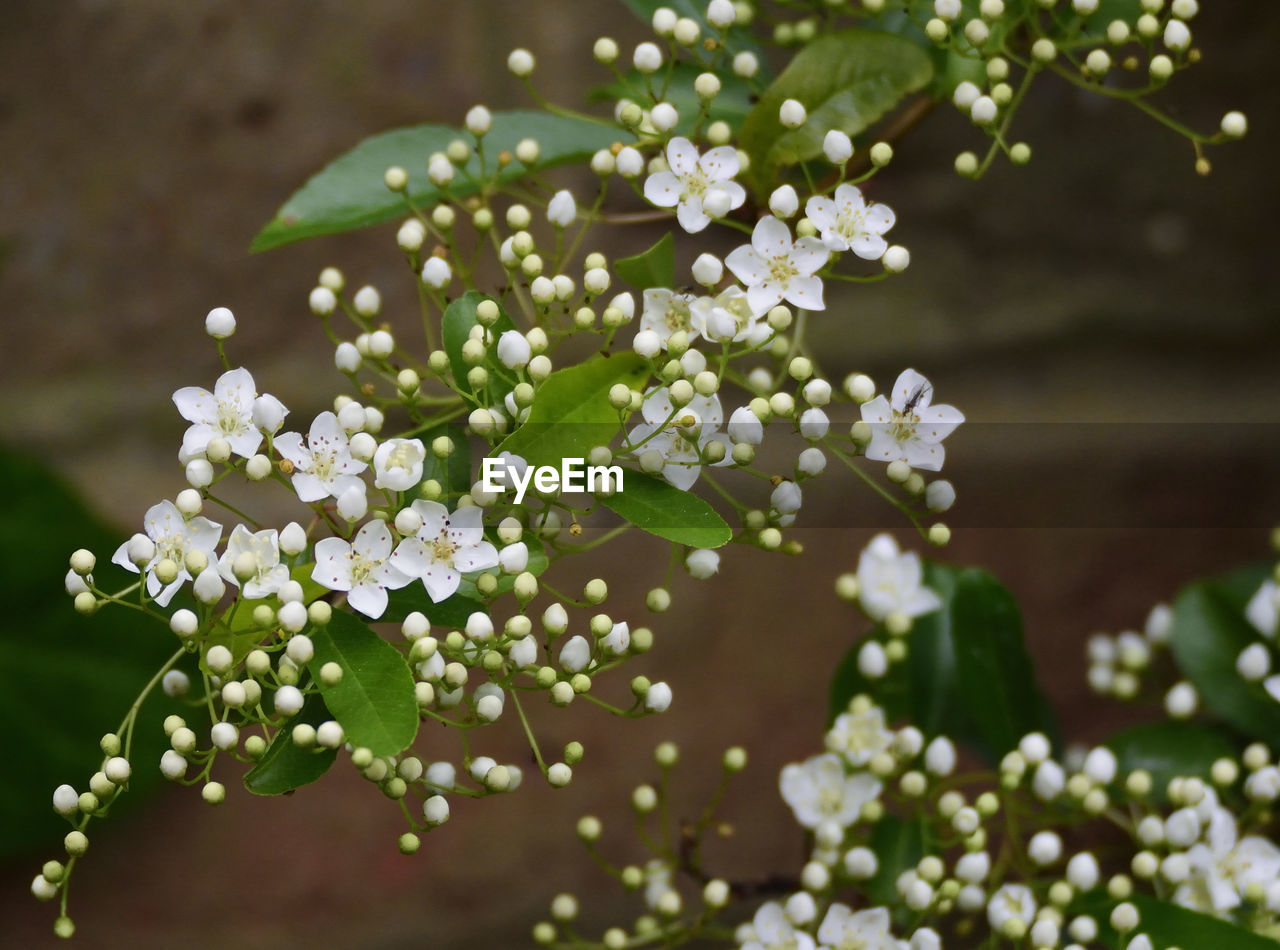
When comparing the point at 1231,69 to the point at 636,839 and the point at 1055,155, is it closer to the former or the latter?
the point at 1055,155

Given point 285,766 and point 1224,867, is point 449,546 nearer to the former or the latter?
point 285,766

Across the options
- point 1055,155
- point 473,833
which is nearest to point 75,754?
point 473,833

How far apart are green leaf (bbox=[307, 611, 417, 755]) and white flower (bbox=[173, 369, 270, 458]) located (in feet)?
0.33

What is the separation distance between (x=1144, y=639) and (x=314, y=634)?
727mm

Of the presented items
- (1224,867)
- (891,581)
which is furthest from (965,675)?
Answer: (1224,867)

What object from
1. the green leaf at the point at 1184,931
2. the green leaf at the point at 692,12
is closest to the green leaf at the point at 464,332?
the green leaf at the point at 692,12

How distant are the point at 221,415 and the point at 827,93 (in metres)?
0.37

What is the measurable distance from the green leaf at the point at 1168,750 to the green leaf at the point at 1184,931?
0.16m

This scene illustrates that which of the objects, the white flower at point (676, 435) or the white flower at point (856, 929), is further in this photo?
the white flower at point (856, 929)

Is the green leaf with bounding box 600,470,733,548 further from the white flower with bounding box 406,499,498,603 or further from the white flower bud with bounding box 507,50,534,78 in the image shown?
the white flower bud with bounding box 507,50,534,78

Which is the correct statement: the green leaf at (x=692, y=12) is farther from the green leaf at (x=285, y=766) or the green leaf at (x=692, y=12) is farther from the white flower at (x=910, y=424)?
the green leaf at (x=285, y=766)

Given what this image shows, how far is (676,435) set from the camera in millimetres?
583

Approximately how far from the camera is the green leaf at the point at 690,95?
76 cm

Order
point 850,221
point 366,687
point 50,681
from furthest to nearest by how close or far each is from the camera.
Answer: point 50,681 < point 850,221 < point 366,687
